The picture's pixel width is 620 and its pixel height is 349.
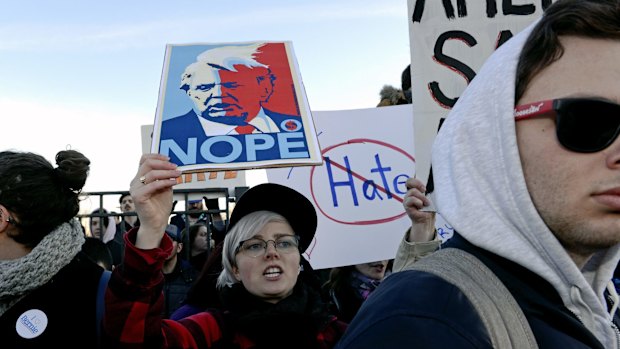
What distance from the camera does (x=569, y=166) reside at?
121cm

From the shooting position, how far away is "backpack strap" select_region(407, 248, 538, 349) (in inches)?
41.8

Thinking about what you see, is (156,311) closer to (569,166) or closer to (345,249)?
(569,166)

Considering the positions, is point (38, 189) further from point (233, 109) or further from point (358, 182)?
point (358, 182)

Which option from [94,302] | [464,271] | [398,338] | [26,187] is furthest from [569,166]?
[26,187]

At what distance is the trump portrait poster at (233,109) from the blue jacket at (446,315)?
156cm

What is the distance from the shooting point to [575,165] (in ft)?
3.95

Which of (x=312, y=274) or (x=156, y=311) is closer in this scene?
(x=156, y=311)

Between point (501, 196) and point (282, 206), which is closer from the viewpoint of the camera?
point (501, 196)

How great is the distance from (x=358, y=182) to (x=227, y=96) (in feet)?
5.13

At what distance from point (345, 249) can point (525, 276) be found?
114 inches

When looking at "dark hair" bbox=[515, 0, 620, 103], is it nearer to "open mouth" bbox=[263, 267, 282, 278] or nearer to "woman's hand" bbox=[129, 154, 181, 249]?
"woman's hand" bbox=[129, 154, 181, 249]

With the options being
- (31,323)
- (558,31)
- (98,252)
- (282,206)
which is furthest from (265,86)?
(558,31)

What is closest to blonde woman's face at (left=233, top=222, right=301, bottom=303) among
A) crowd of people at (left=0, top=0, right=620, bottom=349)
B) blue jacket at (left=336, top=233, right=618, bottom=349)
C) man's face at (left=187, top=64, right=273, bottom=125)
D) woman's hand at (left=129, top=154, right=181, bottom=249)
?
man's face at (left=187, top=64, right=273, bottom=125)

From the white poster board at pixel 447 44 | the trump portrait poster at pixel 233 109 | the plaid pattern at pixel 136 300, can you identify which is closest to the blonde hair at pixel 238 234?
the trump portrait poster at pixel 233 109
